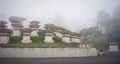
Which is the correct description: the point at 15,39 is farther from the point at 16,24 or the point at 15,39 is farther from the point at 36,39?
the point at 36,39

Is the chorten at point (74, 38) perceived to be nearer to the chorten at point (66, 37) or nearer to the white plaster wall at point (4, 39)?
the chorten at point (66, 37)

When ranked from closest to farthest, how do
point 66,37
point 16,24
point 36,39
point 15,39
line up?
point 15,39 < point 36,39 < point 16,24 < point 66,37

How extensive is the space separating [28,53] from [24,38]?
3446 mm

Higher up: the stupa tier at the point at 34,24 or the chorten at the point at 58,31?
the stupa tier at the point at 34,24

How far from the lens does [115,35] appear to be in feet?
116

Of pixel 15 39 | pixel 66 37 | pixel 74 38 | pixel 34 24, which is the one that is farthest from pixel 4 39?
pixel 74 38

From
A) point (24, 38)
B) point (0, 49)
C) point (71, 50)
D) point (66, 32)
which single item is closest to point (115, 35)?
point (66, 32)

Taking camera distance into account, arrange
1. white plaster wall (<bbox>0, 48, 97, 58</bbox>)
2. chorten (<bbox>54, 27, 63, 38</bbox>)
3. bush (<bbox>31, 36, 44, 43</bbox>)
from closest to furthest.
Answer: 1. white plaster wall (<bbox>0, 48, 97, 58</bbox>)
2. bush (<bbox>31, 36, 44, 43</bbox>)
3. chorten (<bbox>54, 27, 63, 38</bbox>)

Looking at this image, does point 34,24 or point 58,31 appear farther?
point 58,31

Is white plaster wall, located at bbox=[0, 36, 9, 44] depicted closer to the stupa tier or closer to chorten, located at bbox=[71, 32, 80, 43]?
the stupa tier

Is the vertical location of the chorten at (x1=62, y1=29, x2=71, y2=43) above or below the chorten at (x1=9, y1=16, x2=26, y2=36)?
below

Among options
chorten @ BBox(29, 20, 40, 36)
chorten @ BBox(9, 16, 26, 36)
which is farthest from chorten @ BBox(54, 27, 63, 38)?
chorten @ BBox(9, 16, 26, 36)

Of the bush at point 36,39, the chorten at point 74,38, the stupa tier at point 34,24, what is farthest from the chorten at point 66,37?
the stupa tier at point 34,24

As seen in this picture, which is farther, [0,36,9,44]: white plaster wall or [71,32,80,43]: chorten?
[71,32,80,43]: chorten
